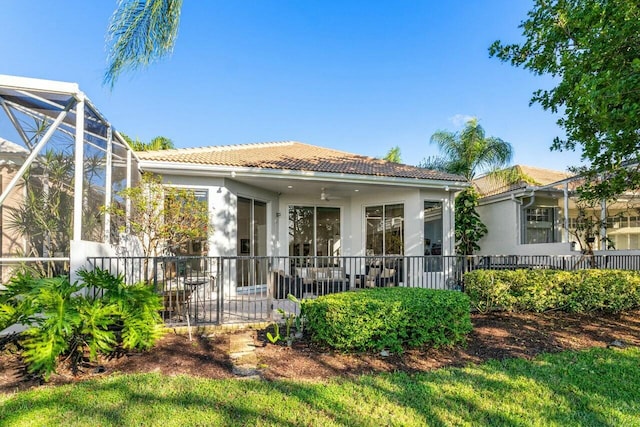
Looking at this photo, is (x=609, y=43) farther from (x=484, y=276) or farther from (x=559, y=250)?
(x=559, y=250)

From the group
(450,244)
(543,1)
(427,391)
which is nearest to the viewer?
(427,391)

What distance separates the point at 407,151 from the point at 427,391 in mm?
23247

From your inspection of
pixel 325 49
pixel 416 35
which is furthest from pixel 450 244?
pixel 325 49

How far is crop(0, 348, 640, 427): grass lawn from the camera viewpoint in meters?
2.91

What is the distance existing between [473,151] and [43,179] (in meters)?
16.5

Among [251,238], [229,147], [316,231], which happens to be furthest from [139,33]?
[316,231]

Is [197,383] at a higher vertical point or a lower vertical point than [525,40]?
lower

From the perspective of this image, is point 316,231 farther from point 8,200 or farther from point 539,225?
point 539,225

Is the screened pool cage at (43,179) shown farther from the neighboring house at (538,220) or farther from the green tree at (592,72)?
the neighboring house at (538,220)

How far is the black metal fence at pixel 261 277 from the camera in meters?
5.91

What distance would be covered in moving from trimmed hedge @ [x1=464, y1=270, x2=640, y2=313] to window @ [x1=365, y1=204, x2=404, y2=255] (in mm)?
4806

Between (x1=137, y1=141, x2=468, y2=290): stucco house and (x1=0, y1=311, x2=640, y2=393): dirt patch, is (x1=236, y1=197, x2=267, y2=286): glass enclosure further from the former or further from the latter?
(x1=0, y1=311, x2=640, y2=393): dirt patch

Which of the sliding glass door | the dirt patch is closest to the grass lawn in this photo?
the dirt patch

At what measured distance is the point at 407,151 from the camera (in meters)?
25.1
